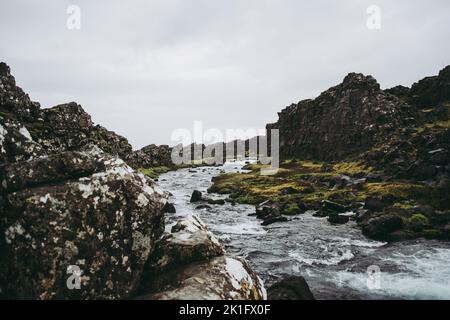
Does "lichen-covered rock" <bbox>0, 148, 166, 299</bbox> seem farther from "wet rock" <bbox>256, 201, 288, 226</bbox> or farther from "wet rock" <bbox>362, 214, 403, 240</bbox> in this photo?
"wet rock" <bbox>256, 201, 288, 226</bbox>

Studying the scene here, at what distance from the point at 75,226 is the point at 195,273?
184 inches

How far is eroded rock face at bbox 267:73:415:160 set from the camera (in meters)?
107

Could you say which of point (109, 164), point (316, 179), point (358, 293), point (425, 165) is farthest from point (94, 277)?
point (316, 179)

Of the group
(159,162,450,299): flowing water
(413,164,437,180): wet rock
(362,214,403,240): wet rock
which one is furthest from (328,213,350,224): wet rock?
(413,164,437,180): wet rock

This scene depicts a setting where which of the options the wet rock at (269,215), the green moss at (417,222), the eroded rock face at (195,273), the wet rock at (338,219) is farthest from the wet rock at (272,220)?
the eroded rock face at (195,273)

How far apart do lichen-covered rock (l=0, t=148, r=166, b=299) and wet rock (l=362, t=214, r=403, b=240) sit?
1125 inches

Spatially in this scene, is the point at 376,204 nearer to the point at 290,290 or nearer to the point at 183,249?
the point at 290,290

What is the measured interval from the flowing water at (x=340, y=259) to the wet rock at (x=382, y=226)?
1.10 metres

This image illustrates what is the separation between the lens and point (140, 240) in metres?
12.9

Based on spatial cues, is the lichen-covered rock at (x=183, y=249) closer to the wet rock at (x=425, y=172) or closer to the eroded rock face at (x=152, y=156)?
the wet rock at (x=425, y=172)

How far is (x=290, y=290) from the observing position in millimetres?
17203

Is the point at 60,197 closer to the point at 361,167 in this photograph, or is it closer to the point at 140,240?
the point at 140,240

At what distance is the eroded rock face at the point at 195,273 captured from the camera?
11398 mm

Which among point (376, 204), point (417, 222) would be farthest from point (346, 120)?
point (417, 222)
